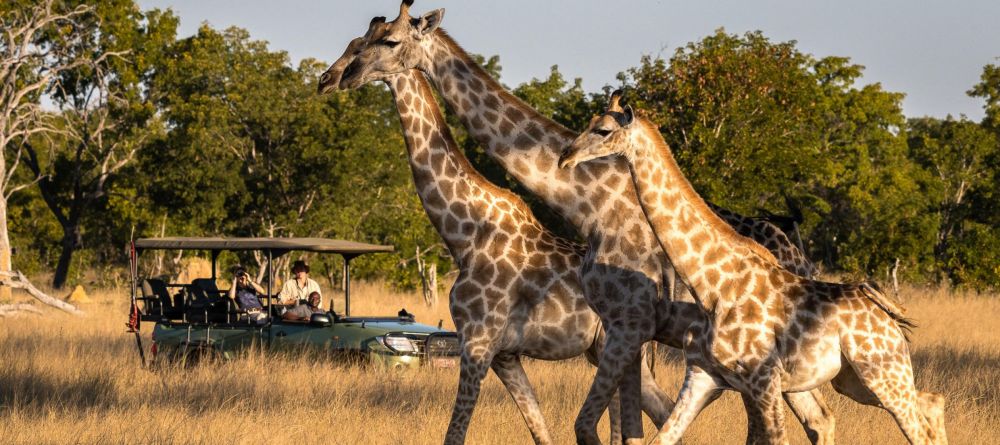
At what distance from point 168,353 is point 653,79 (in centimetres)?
1652

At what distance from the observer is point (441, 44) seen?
28.9 feet

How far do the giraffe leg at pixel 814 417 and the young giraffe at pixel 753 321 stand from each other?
40.7 inches

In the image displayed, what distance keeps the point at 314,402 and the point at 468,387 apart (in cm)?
370

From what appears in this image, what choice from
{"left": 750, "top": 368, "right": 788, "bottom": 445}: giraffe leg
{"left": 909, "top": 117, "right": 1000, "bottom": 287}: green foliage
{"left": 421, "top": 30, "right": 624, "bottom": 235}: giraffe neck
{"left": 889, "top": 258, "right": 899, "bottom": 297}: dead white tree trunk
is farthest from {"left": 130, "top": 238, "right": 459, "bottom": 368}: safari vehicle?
{"left": 909, "top": 117, "right": 1000, "bottom": 287}: green foliage

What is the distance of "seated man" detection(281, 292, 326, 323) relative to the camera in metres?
14.3

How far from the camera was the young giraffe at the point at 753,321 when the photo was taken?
276 inches

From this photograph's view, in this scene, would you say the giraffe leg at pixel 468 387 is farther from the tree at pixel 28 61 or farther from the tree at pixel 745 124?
the tree at pixel 28 61

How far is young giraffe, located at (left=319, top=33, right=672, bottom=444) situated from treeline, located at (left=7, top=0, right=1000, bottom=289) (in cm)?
1768

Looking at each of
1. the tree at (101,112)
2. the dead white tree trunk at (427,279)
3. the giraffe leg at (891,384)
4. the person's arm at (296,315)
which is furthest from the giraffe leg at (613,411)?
the tree at (101,112)

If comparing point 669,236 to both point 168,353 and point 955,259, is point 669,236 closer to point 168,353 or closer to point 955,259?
point 168,353

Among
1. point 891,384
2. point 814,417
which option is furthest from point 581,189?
point 891,384

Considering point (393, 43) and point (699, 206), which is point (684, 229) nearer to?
point (699, 206)

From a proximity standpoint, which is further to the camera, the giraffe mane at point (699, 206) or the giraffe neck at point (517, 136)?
the giraffe neck at point (517, 136)

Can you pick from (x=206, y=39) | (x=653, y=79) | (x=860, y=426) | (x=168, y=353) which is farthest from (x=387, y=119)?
(x=860, y=426)
